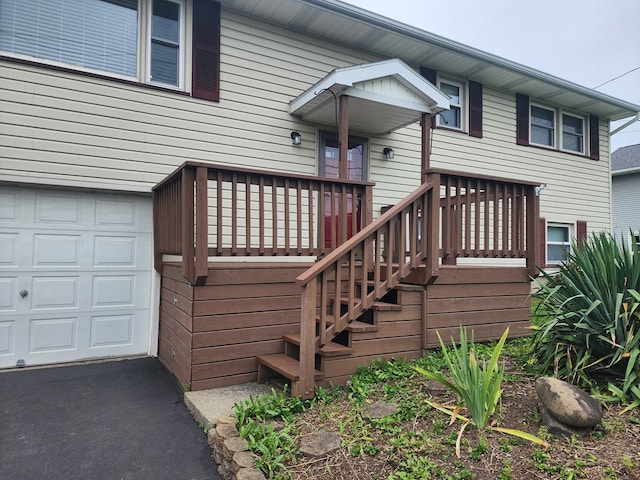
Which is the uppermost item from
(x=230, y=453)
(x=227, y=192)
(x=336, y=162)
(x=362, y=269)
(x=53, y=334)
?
Answer: (x=336, y=162)

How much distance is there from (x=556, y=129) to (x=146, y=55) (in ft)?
26.0

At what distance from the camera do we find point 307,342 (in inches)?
121

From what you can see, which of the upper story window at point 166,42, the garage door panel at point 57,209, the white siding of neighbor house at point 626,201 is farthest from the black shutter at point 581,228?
the garage door panel at point 57,209

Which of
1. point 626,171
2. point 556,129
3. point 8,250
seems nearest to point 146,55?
point 8,250

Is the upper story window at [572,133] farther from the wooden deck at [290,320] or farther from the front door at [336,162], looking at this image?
the wooden deck at [290,320]

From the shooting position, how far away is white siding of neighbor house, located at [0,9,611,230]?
174 inches

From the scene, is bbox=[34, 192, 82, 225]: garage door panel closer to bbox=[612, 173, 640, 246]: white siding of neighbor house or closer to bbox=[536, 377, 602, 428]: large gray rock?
bbox=[536, 377, 602, 428]: large gray rock

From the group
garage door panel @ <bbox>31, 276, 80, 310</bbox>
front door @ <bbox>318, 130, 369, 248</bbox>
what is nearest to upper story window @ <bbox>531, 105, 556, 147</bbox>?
front door @ <bbox>318, 130, 369, 248</bbox>

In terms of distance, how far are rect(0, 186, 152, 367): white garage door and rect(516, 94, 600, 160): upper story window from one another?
23.1ft

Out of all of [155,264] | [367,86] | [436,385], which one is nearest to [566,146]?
[367,86]

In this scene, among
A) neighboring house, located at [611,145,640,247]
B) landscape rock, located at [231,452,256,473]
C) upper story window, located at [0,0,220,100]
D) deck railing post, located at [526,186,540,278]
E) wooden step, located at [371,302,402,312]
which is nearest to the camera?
landscape rock, located at [231,452,256,473]

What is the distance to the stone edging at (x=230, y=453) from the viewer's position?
2236mm

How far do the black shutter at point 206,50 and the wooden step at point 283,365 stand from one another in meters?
3.45

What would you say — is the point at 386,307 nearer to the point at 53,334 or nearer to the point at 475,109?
the point at 53,334
